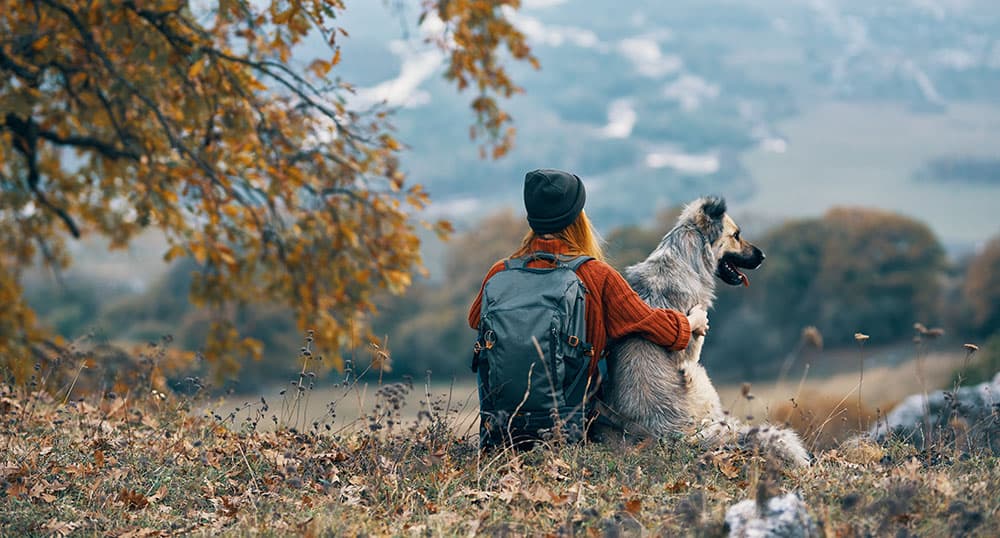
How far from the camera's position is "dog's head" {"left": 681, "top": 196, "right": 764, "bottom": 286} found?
6.17 metres

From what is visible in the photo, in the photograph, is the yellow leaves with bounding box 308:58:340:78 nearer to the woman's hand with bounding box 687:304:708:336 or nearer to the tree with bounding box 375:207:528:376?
the woman's hand with bounding box 687:304:708:336

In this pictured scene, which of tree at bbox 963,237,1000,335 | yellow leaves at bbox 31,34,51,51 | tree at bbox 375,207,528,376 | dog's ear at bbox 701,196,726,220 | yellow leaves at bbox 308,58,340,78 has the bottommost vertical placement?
tree at bbox 963,237,1000,335

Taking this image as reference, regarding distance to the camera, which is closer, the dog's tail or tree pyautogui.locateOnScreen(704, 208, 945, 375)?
the dog's tail

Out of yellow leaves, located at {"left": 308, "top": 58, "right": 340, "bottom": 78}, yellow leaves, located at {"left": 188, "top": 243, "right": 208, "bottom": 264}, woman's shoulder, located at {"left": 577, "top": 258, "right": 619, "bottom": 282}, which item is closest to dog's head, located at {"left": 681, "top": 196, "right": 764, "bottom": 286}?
woman's shoulder, located at {"left": 577, "top": 258, "right": 619, "bottom": 282}

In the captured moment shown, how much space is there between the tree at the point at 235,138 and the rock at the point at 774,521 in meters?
5.83

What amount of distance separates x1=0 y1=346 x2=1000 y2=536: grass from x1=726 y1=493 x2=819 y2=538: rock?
0.28 ft

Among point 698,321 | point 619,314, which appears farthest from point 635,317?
point 698,321

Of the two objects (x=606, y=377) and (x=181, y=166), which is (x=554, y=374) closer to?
(x=606, y=377)

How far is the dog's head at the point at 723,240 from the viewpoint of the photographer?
617cm

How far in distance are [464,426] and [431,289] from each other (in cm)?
7370

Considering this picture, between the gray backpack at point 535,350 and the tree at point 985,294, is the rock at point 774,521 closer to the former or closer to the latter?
the gray backpack at point 535,350

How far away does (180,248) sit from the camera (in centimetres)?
938

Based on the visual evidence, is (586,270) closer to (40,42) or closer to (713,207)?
(713,207)

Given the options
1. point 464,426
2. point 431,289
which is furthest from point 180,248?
point 431,289
